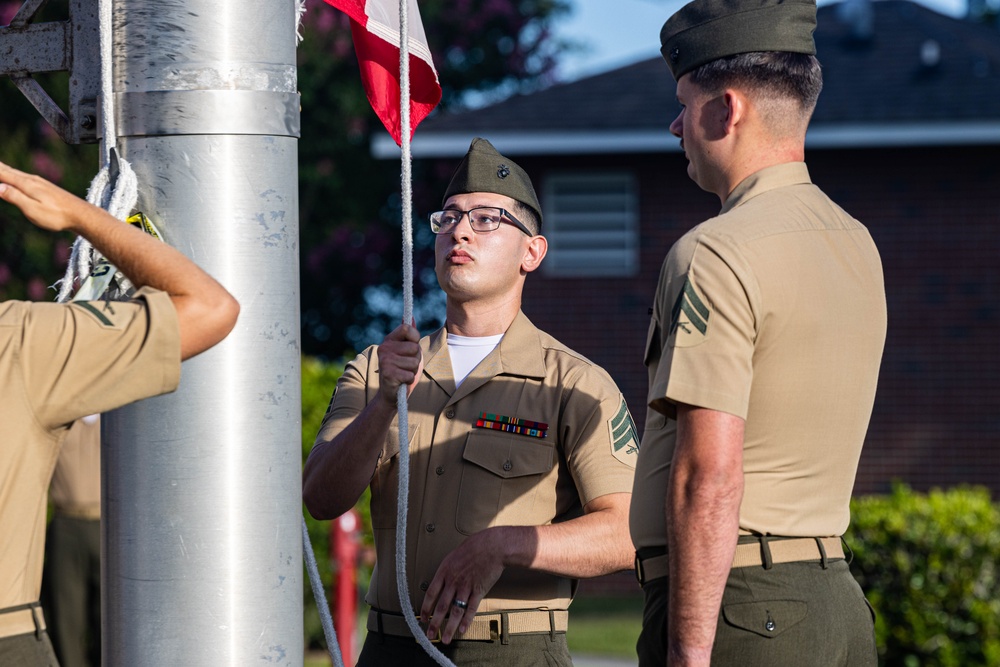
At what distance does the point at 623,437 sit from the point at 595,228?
10564 millimetres

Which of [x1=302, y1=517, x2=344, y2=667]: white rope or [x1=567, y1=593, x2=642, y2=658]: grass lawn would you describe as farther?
[x1=567, y1=593, x2=642, y2=658]: grass lawn

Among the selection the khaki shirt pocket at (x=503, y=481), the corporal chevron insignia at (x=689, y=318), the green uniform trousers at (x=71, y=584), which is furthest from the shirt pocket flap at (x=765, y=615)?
the green uniform trousers at (x=71, y=584)

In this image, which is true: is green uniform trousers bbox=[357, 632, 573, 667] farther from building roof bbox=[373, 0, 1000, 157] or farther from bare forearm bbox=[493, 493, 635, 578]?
building roof bbox=[373, 0, 1000, 157]

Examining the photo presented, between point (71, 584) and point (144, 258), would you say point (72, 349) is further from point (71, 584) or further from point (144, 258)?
point (71, 584)

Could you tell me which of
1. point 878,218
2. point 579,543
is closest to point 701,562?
point 579,543

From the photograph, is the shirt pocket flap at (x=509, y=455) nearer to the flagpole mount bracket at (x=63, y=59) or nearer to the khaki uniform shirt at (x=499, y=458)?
the khaki uniform shirt at (x=499, y=458)

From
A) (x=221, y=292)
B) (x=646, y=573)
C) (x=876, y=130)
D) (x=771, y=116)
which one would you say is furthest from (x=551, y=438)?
(x=876, y=130)

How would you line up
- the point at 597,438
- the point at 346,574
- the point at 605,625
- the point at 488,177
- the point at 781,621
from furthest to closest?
1. the point at 605,625
2. the point at 346,574
3. the point at 488,177
4. the point at 597,438
5. the point at 781,621

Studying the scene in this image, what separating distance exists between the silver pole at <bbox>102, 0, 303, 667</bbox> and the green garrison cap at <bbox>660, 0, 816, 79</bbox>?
965 millimetres

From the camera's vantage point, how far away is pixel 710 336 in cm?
265

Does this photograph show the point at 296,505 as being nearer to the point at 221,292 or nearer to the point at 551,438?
the point at 221,292

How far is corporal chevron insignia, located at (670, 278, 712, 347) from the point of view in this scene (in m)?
2.66

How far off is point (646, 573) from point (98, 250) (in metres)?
1.30

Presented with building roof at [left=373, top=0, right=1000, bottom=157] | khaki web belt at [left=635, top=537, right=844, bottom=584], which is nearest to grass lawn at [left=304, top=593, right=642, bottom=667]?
building roof at [left=373, top=0, right=1000, bottom=157]
